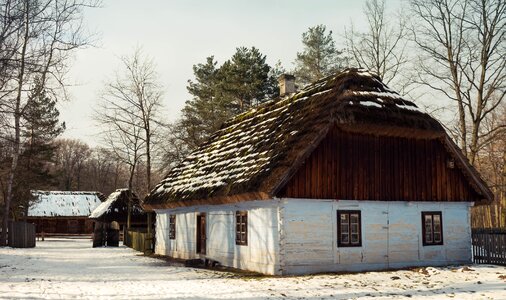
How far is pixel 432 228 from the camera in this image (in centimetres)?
1845

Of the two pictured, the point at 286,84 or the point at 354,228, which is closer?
the point at 354,228

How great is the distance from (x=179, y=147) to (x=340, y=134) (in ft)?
90.3

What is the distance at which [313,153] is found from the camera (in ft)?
52.8

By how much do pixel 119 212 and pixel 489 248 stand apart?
28327 mm

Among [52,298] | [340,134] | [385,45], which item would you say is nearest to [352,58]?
[385,45]

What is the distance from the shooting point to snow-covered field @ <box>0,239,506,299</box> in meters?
11.9

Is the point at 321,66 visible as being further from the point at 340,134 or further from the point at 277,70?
the point at 340,134

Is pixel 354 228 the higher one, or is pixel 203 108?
pixel 203 108

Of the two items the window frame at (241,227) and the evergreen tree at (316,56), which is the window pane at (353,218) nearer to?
the window frame at (241,227)

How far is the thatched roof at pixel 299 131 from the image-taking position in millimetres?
15531

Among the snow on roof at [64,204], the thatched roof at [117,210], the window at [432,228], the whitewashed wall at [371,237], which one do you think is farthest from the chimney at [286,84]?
the snow on roof at [64,204]

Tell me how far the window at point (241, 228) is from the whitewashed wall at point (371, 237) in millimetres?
2334

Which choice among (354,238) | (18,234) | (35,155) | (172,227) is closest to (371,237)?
(354,238)

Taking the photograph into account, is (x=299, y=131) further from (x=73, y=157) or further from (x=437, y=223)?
(x=73, y=157)
